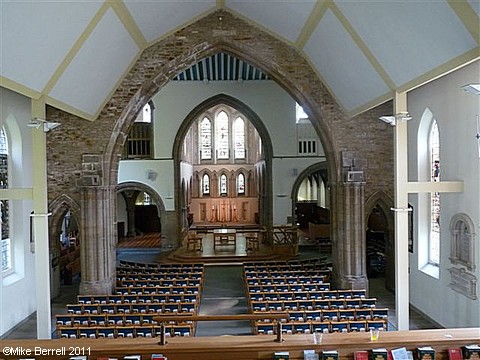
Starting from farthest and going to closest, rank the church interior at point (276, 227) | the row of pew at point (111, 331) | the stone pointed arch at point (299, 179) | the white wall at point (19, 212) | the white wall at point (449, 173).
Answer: the stone pointed arch at point (299, 179), the white wall at point (19, 212), the white wall at point (449, 173), the row of pew at point (111, 331), the church interior at point (276, 227)

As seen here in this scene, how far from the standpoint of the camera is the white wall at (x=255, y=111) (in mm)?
21906

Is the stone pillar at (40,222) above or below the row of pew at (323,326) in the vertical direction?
above

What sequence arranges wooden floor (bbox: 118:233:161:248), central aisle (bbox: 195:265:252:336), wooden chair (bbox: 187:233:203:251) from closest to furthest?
central aisle (bbox: 195:265:252:336)
wooden chair (bbox: 187:233:203:251)
wooden floor (bbox: 118:233:161:248)

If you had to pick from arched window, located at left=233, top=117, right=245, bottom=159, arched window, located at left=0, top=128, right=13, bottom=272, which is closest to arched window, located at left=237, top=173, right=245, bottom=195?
arched window, located at left=233, top=117, right=245, bottom=159

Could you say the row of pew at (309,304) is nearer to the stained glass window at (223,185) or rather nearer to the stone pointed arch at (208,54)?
the stone pointed arch at (208,54)

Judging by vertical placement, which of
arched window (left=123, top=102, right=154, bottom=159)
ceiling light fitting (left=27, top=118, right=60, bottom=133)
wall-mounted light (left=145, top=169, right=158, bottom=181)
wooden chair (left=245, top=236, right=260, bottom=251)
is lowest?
wooden chair (left=245, top=236, right=260, bottom=251)

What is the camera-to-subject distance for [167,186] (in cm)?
2202

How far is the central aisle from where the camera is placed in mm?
10750

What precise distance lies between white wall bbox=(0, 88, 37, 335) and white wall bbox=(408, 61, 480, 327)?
425 inches

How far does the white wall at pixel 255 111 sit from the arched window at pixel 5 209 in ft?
Answer: 32.4

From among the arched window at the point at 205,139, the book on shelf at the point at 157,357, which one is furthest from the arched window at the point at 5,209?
the arched window at the point at 205,139

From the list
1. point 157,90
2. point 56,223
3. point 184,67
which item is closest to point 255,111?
point 184,67

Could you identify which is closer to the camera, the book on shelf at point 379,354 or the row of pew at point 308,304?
the book on shelf at point 379,354

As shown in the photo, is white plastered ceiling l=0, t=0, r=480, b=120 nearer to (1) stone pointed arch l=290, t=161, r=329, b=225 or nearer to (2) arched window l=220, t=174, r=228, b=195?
(1) stone pointed arch l=290, t=161, r=329, b=225
